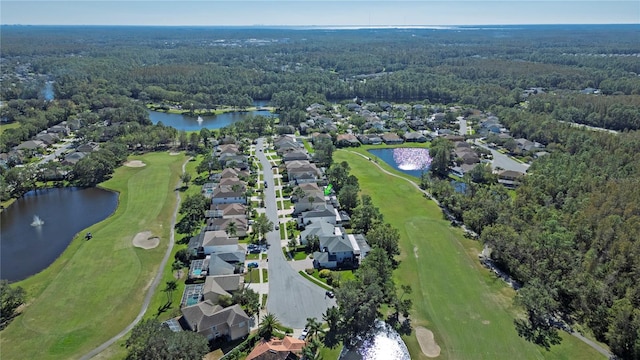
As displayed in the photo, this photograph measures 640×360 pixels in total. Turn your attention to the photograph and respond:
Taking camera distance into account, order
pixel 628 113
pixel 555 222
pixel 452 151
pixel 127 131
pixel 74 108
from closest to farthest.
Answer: pixel 555 222 → pixel 452 151 → pixel 127 131 → pixel 628 113 → pixel 74 108

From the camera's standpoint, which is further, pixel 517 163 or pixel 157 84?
pixel 157 84

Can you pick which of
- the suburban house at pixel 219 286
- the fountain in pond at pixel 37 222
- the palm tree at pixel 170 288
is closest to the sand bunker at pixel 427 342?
the suburban house at pixel 219 286

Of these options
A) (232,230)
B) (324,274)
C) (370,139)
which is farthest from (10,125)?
(324,274)

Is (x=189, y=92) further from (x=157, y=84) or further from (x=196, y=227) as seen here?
(x=196, y=227)

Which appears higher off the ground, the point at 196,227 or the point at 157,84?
the point at 157,84

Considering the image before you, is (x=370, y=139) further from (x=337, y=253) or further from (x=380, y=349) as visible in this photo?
(x=380, y=349)

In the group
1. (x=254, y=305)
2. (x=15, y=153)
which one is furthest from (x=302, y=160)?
(x=15, y=153)

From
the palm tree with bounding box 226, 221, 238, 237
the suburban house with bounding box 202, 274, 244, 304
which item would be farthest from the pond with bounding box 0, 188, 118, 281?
the suburban house with bounding box 202, 274, 244, 304
